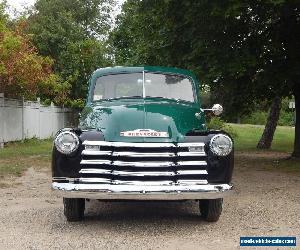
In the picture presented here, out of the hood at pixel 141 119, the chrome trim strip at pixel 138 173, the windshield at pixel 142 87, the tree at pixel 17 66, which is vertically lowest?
the chrome trim strip at pixel 138 173

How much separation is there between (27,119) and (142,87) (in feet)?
51.5

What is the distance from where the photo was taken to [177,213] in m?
7.80

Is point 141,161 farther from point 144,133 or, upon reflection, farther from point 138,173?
point 144,133

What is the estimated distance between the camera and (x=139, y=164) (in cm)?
633

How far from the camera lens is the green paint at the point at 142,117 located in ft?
21.7

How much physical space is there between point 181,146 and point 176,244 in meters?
1.22

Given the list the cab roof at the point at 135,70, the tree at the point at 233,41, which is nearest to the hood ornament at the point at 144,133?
the cab roof at the point at 135,70

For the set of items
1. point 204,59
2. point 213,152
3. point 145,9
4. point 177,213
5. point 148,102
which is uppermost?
point 145,9

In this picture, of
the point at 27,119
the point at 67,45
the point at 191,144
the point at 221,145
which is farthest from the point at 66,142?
the point at 67,45

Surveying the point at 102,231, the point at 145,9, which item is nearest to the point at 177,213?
the point at 102,231

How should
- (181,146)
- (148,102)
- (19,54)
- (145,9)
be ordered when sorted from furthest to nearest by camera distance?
1. (19,54)
2. (145,9)
3. (148,102)
4. (181,146)

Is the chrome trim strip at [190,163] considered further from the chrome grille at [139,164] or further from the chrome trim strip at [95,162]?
the chrome trim strip at [95,162]

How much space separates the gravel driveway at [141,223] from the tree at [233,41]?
12.5 feet

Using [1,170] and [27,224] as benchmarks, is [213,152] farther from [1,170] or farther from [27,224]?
[1,170]
